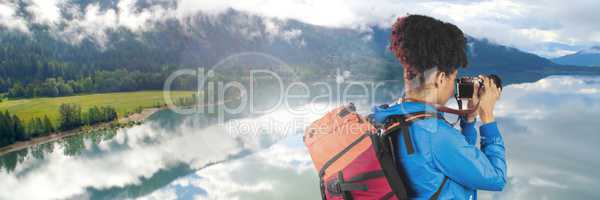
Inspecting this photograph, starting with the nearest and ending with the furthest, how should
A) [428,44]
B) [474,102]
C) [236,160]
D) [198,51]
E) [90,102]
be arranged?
1. [428,44]
2. [474,102]
3. [236,160]
4. [90,102]
5. [198,51]

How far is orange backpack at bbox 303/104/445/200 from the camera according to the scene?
129 centimetres

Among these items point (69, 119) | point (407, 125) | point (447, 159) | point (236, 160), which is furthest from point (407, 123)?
point (69, 119)

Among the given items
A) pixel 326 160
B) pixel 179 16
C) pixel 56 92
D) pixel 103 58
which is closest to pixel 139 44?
pixel 103 58

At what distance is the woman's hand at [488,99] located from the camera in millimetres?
1342

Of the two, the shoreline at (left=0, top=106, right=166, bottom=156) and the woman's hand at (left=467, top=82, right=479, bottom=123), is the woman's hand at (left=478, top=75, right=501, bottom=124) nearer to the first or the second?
the woman's hand at (left=467, top=82, right=479, bottom=123)

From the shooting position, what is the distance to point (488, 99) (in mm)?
1363

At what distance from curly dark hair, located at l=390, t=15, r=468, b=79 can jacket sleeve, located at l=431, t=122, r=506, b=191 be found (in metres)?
0.23

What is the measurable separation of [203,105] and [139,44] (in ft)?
297

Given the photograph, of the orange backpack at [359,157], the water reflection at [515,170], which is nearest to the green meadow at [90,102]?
the water reflection at [515,170]

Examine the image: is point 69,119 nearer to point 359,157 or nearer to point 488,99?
point 359,157

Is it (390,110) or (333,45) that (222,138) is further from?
(333,45)

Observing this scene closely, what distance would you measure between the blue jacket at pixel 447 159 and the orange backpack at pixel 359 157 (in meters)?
0.03

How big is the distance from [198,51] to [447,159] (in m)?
146

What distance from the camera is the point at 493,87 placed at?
1.39 meters
